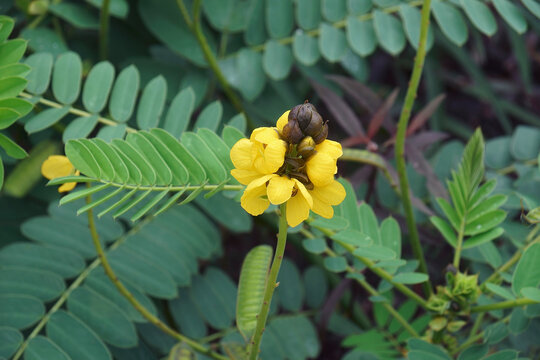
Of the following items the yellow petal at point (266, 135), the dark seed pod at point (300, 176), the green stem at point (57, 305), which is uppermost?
the yellow petal at point (266, 135)

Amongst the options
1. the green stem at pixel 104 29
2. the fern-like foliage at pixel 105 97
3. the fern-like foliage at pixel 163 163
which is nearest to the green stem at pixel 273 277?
the fern-like foliage at pixel 163 163

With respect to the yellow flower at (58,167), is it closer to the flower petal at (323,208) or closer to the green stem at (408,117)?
the flower petal at (323,208)

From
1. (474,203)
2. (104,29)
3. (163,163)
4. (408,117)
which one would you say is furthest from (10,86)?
(474,203)

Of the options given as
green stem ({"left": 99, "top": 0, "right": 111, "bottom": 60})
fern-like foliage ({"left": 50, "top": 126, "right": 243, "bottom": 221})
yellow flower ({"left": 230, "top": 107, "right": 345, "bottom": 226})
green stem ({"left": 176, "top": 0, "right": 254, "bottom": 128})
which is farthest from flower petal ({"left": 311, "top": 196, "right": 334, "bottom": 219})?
green stem ({"left": 99, "top": 0, "right": 111, "bottom": 60})

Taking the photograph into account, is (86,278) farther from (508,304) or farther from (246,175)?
(508,304)

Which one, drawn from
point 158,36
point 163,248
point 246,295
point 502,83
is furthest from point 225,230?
point 502,83

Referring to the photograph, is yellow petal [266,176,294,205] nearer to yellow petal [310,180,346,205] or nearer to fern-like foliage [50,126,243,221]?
yellow petal [310,180,346,205]
